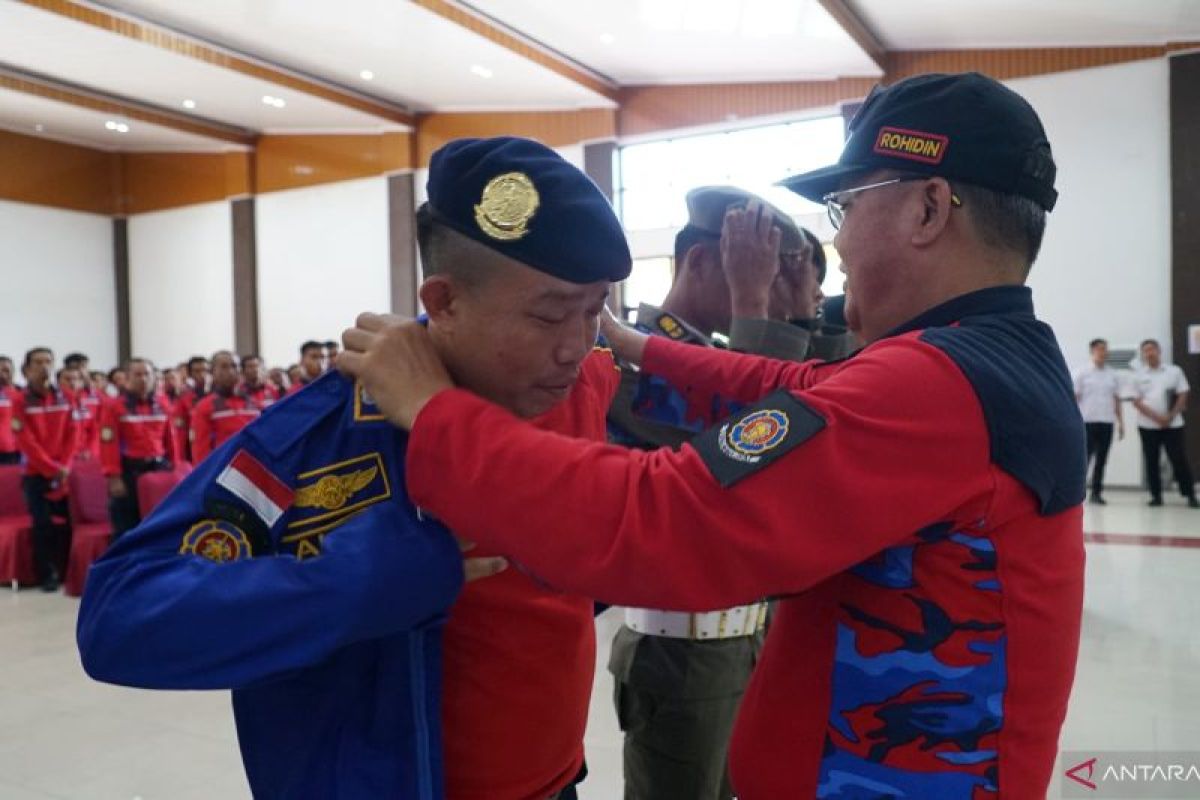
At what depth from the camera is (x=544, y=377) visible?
44.5 inches

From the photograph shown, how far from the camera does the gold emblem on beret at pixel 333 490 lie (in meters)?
1.07

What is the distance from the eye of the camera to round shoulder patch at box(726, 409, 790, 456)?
3.08ft

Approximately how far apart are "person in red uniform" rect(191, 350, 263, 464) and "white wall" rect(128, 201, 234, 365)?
1010 cm

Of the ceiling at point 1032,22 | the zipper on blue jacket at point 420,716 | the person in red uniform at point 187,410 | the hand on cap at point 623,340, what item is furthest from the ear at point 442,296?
the ceiling at point 1032,22

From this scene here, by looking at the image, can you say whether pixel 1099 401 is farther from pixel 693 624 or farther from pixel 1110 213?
pixel 693 624

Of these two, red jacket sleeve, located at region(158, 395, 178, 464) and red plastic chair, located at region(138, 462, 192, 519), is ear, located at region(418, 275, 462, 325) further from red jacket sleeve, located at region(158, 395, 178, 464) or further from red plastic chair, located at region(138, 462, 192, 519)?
red jacket sleeve, located at region(158, 395, 178, 464)

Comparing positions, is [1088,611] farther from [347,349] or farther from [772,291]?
[347,349]

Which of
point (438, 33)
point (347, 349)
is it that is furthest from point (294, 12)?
point (347, 349)

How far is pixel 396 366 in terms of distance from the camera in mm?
1036

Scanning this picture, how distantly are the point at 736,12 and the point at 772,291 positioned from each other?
31.0 feet

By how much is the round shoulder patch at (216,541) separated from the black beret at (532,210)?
16.7 inches

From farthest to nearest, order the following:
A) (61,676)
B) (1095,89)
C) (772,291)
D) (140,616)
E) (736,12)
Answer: (1095,89) → (736,12) → (61,676) → (772,291) → (140,616)

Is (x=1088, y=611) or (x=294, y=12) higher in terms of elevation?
(x=294, y=12)

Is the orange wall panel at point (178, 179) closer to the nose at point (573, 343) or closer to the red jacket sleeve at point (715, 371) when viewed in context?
the red jacket sleeve at point (715, 371)
